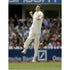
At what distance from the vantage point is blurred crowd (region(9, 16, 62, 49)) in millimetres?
19328

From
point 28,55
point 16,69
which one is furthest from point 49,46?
point 16,69

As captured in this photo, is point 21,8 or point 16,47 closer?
point 16,47

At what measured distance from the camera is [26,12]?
2069cm

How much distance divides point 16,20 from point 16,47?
1.69 metres

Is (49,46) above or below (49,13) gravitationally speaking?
below

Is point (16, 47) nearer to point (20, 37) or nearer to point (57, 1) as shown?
point (20, 37)

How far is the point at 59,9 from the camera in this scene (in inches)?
834

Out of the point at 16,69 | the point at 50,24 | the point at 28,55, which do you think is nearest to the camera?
the point at 16,69

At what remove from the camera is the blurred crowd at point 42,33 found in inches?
761

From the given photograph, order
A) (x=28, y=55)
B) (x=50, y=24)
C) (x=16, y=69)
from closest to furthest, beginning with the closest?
(x=16, y=69), (x=28, y=55), (x=50, y=24)

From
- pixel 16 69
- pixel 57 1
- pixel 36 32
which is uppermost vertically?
pixel 57 1

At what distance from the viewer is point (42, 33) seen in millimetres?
19797

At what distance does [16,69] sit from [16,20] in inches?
289

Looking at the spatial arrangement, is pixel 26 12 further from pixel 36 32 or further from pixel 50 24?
pixel 36 32
